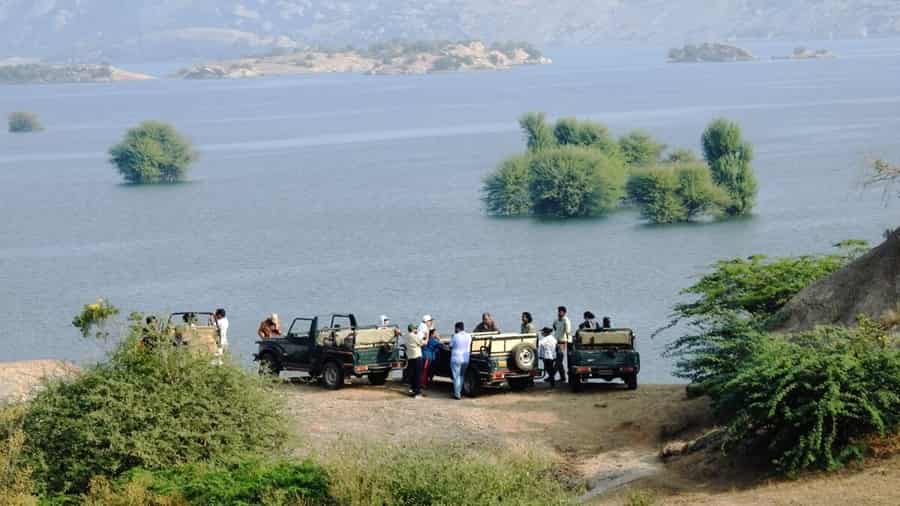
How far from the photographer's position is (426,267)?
250 ft

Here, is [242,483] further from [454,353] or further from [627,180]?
[627,180]

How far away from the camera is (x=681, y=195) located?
91.7 metres

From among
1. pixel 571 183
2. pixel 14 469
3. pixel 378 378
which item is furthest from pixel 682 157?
pixel 14 469

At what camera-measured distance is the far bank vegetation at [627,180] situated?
300 ft

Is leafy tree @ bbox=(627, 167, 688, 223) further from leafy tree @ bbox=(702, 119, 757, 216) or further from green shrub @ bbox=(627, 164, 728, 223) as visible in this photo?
leafy tree @ bbox=(702, 119, 757, 216)

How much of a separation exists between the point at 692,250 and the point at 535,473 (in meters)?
60.6

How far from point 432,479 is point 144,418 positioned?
17.6ft

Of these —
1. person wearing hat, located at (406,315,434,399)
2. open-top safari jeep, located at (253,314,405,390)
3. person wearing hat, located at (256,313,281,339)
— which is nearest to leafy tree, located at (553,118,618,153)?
person wearing hat, located at (256,313,281,339)

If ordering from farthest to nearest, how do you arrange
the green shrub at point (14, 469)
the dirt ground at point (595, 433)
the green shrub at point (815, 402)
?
the green shrub at point (815, 402) → the dirt ground at point (595, 433) → the green shrub at point (14, 469)

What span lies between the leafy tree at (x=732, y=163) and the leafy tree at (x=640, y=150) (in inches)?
471

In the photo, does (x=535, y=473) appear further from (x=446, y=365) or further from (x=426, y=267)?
(x=426, y=267)

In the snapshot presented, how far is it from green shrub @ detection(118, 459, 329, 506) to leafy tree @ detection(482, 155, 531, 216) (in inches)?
3007

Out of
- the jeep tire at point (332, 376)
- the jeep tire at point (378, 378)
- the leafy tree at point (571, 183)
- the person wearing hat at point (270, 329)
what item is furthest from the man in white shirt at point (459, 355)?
the leafy tree at point (571, 183)

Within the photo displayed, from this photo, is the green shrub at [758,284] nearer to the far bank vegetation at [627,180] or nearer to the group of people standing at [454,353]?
the group of people standing at [454,353]
